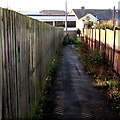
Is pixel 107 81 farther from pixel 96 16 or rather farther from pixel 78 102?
pixel 96 16

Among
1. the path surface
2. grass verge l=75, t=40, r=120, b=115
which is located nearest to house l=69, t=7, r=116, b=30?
grass verge l=75, t=40, r=120, b=115

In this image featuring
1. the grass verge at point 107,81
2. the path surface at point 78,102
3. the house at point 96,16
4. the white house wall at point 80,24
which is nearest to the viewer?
the path surface at point 78,102

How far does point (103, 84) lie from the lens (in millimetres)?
Result: 8242

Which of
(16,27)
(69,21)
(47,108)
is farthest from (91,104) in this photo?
(69,21)

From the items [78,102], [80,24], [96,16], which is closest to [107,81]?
[78,102]

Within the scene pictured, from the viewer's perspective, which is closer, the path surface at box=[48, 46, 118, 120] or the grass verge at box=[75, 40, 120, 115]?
the path surface at box=[48, 46, 118, 120]

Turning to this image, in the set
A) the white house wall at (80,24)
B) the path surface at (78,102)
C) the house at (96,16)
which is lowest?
the path surface at (78,102)

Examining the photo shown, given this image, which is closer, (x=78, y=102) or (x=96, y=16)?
(x=78, y=102)

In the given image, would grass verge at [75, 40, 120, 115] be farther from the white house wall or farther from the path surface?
the white house wall

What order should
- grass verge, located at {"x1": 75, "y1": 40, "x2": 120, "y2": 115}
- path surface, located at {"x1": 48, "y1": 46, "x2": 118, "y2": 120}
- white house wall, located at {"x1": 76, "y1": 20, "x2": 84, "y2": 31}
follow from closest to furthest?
path surface, located at {"x1": 48, "y1": 46, "x2": 118, "y2": 120}, grass verge, located at {"x1": 75, "y1": 40, "x2": 120, "y2": 115}, white house wall, located at {"x1": 76, "y1": 20, "x2": 84, "y2": 31}

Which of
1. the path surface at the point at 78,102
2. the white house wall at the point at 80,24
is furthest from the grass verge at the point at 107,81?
the white house wall at the point at 80,24

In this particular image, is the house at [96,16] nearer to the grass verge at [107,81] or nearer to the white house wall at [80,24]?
the white house wall at [80,24]

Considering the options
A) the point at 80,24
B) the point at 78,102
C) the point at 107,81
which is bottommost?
the point at 78,102

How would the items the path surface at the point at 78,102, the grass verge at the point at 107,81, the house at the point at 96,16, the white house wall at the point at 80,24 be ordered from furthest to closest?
the house at the point at 96,16 → the white house wall at the point at 80,24 → the grass verge at the point at 107,81 → the path surface at the point at 78,102
